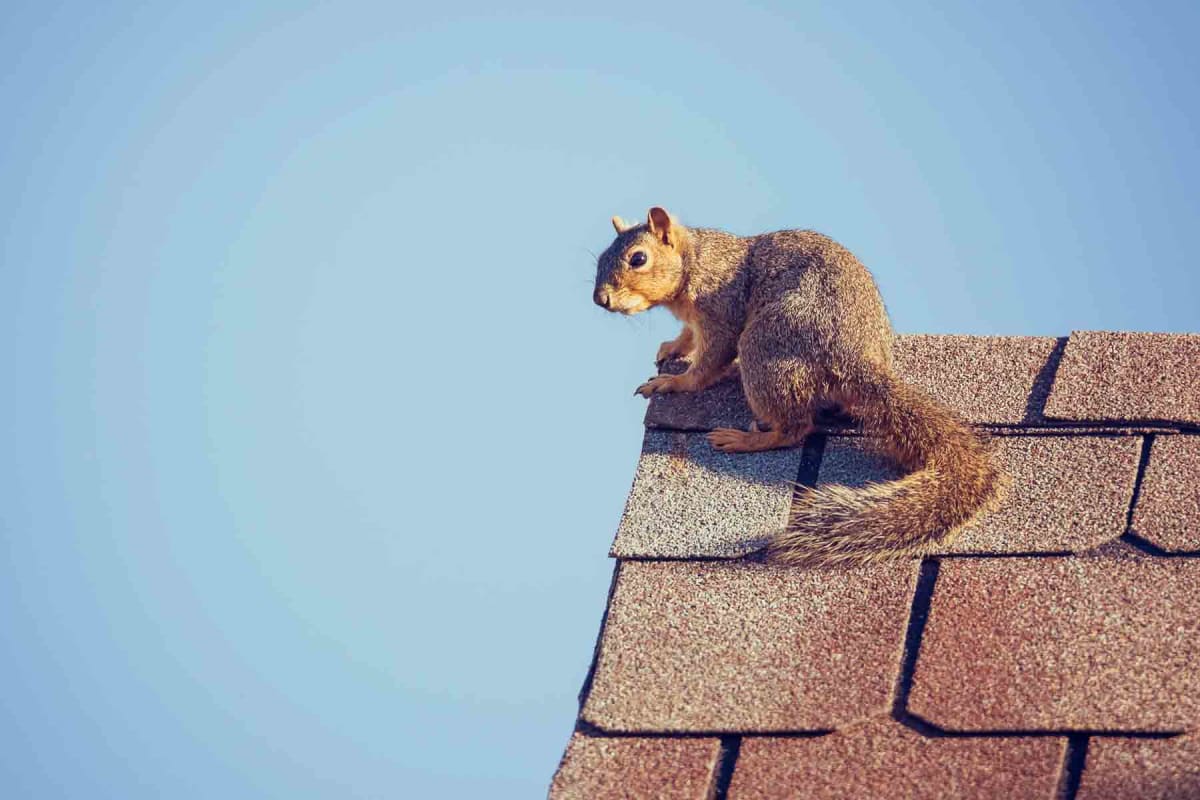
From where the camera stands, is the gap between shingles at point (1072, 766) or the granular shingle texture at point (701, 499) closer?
the gap between shingles at point (1072, 766)

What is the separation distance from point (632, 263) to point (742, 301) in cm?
51

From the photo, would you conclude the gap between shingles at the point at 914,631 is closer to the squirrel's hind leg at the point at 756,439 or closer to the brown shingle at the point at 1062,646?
the brown shingle at the point at 1062,646

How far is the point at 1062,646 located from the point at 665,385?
1734mm

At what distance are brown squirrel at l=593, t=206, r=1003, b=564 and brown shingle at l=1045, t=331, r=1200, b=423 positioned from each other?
29 cm

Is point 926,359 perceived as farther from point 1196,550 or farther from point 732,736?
point 732,736

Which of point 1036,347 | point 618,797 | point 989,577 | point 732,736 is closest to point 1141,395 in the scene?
point 1036,347

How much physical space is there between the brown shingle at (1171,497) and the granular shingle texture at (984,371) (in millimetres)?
359

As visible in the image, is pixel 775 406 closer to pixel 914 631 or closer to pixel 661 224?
pixel 914 631

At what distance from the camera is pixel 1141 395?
142 inches

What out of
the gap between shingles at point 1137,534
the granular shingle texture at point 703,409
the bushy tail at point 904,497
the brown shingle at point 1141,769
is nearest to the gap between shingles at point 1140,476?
the gap between shingles at point 1137,534

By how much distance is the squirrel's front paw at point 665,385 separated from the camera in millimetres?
4254

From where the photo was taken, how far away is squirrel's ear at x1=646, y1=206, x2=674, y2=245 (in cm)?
503

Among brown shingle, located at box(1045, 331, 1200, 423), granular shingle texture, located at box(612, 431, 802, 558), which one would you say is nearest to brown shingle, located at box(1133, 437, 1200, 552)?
brown shingle, located at box(1045, 331, 1200, 423)

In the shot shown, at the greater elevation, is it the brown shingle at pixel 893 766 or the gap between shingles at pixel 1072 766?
the gap between shingles at pixel 1072 766
